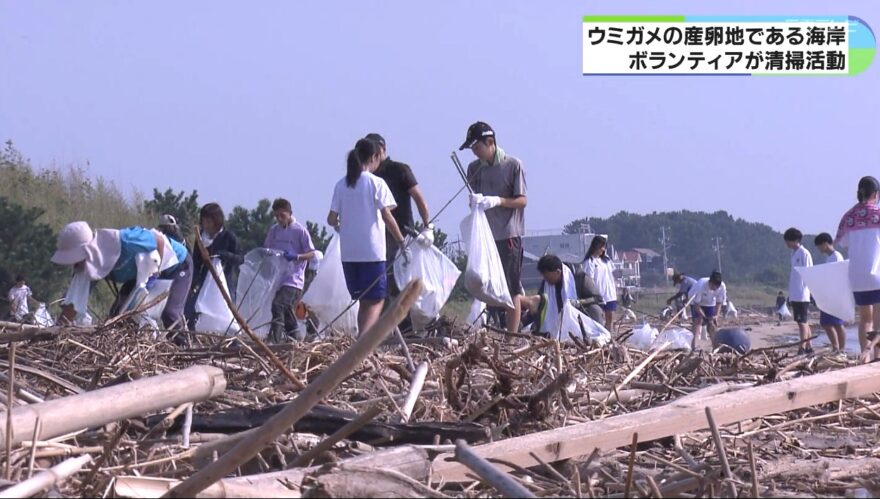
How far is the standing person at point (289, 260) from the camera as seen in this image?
9.31 m

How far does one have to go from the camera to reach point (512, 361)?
13.6 ft

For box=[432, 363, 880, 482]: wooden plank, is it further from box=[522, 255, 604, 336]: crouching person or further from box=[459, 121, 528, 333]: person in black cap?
box=[522, 255, 604, 336]: crouching person

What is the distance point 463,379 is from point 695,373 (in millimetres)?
1415

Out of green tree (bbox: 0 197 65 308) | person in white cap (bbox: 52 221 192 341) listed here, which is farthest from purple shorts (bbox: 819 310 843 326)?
green tree (bbox: 0 197 65 308)

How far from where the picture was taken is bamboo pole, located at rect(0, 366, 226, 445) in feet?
6.84

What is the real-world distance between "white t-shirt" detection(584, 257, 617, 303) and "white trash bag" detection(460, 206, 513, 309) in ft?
15.1

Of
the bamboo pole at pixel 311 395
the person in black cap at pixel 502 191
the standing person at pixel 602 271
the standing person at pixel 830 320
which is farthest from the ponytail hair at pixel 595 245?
the bamboo pole at pixel 311 395

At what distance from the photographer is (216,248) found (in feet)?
31.6

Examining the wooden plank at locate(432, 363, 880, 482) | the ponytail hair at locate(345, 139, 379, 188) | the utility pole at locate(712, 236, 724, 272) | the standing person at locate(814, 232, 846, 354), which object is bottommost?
the utility pole at locate(712, 236, 724, 272)

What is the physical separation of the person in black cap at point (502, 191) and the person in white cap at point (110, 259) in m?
2.25

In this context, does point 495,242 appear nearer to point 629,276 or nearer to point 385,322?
point 385,322

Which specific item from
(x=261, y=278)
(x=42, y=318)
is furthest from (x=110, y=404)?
(x=42, y=318)

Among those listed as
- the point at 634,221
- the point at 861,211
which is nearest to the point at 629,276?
the point at 634,221

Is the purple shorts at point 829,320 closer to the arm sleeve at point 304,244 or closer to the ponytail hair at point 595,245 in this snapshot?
the ponytail hair at point 595,245
